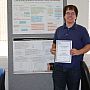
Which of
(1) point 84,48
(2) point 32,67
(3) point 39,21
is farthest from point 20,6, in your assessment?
(1) point 84,48

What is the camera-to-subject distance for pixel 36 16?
11.6 ft

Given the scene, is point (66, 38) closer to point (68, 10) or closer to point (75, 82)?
point (68, 10)

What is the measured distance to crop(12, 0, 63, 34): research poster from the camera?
350cm

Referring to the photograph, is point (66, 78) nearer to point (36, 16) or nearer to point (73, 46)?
point (73, 46)

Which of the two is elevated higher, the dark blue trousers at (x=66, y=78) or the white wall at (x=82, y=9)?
the white wall at (x=82, y=9)

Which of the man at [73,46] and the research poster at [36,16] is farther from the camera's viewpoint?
the research poster at [36,16]

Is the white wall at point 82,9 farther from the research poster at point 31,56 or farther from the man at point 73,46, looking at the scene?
the man at point 73,46

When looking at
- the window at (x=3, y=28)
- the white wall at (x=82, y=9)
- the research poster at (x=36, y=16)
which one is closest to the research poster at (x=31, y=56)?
the research poster at (x=36, y=16)

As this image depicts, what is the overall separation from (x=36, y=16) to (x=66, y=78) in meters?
1.06

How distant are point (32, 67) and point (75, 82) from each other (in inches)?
33.5

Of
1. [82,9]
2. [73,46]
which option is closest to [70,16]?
[73,46]

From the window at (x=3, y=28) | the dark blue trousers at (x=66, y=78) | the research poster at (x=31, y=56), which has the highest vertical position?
the window at (x=3, y=28)

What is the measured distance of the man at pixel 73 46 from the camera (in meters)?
2.95

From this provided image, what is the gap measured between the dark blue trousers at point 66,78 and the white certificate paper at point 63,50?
12 cm
